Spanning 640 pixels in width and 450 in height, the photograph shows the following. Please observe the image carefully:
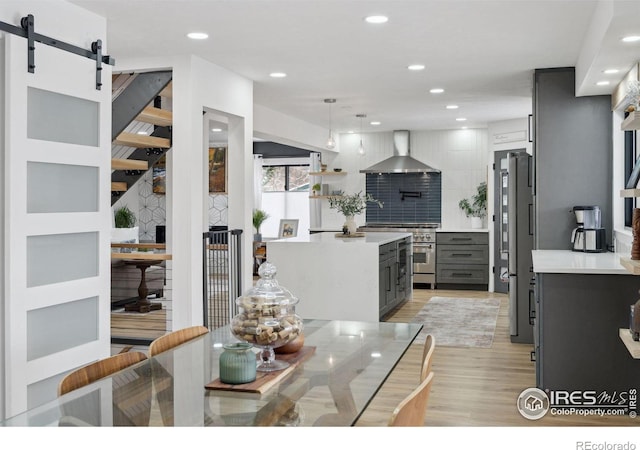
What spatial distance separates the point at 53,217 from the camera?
3.57 m

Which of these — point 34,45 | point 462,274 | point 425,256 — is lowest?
point 462,274

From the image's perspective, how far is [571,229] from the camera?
18.2 ft

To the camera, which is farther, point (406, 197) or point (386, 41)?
point (406, 197)

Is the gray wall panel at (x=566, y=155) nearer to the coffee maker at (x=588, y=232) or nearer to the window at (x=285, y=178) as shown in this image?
the coffee maker at (x=588, y=232)

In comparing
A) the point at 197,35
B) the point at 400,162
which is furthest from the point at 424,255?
the point at 197,35

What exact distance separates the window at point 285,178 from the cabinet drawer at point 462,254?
131 inches

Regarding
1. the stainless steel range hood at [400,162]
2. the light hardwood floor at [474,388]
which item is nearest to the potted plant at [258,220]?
the stainless steel range hood at [400,162]

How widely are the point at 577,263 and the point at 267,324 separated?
2820 millimetres

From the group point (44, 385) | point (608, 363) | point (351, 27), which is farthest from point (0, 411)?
point (608, 363)

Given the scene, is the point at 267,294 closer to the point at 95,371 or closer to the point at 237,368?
the point at 237,368

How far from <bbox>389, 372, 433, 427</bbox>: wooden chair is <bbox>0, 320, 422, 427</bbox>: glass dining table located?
12cm

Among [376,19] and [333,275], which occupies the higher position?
[376,19]

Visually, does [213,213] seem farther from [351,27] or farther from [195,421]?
[195,421]

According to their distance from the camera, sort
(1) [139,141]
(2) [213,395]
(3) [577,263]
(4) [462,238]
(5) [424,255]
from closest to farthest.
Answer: (2) [213,395], (3) [577,263], (1) [139,141], (4) [462,238], (5) [424,255]
